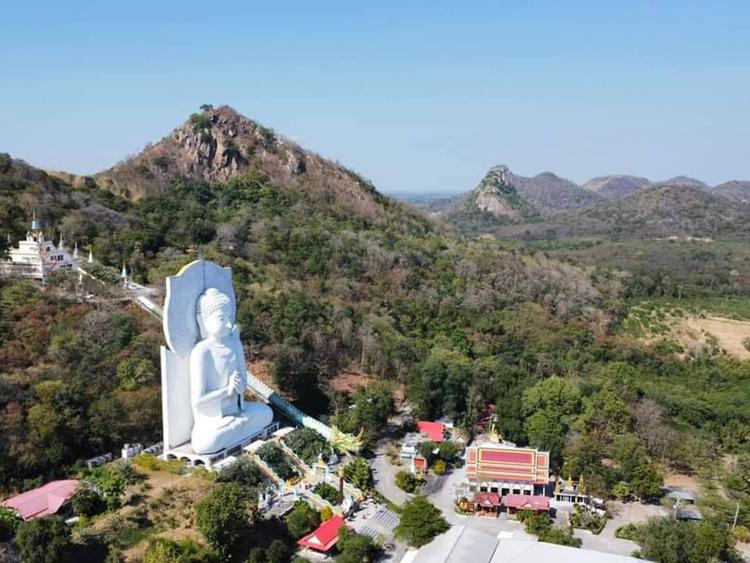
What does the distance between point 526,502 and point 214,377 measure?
9.86m

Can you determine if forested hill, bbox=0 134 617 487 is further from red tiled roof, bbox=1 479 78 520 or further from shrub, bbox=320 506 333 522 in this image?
shrub, bbox=320 506 333 522

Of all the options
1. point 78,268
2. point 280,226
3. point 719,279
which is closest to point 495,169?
point 719,279

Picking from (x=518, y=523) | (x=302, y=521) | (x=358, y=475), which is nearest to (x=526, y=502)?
(x=518, y=523)

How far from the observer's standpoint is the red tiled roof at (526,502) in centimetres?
1852

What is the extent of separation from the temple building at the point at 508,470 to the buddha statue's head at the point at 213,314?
871 centimetres

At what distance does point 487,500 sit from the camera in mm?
18891

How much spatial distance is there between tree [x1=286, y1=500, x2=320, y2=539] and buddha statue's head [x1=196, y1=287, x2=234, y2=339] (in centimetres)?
558

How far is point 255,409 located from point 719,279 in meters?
59.2

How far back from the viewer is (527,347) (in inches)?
1368

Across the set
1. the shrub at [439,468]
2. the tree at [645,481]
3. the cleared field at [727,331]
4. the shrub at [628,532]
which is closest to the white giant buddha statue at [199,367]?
the shrub at [439,468]

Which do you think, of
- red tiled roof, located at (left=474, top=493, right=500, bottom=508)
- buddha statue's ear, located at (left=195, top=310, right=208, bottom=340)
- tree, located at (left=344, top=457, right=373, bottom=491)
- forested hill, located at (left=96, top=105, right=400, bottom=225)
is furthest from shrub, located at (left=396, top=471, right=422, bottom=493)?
forested hill, located at (left=96, top=105, right=400, bottom=225)

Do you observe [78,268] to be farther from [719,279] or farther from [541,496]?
[719,279]

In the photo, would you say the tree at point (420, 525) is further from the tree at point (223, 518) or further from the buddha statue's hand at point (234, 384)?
the buddha statue's hand at point (234, 384)

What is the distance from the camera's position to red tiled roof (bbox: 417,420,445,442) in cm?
2389
